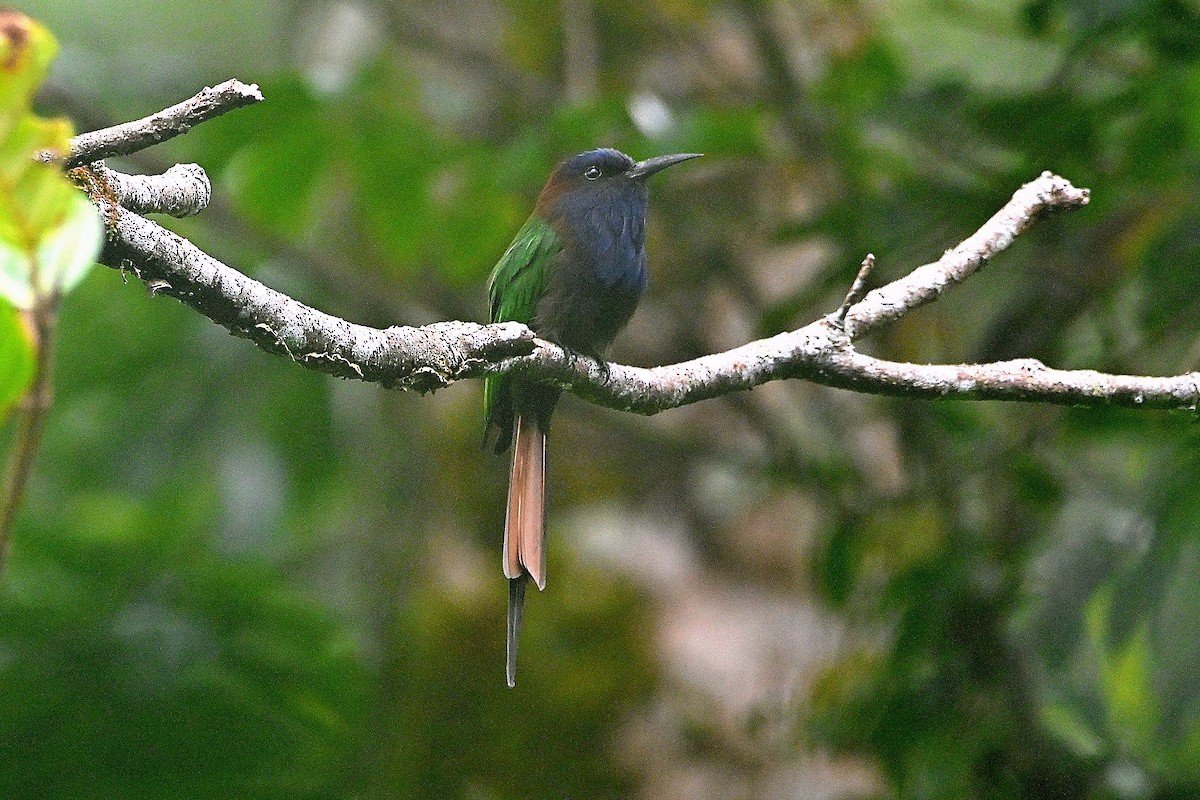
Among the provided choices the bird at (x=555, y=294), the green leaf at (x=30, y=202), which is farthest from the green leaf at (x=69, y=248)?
the bird at (x=555, y=294)

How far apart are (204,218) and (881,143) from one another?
79.7 inches

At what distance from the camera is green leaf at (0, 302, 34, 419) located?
0.74m

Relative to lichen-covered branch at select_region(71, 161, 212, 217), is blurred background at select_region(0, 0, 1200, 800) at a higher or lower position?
higher

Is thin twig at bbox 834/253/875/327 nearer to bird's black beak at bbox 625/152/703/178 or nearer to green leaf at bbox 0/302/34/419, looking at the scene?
bird's black beak at bbox 625/152/703/178

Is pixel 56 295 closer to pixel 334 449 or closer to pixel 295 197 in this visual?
pixel 295 197

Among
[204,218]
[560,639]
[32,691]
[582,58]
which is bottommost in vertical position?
[32,691]

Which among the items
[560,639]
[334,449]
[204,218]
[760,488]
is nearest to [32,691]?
[334,449]

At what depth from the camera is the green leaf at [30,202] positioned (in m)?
0.67

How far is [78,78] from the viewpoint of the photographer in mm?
3143

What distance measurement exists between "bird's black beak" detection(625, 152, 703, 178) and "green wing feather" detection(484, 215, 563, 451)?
0.26 m

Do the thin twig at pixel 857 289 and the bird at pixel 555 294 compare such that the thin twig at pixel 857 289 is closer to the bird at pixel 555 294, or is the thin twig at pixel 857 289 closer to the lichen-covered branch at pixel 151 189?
the bird at pixel 555 294

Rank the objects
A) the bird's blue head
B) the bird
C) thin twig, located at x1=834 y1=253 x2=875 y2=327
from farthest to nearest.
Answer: the bird's blue head, the bird, thin twig, located at x1=834 y1=253 x2=875 y2=327

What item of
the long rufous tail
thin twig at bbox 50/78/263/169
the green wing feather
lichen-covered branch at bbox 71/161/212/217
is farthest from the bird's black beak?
thin twig at bbox 50/78/263/169

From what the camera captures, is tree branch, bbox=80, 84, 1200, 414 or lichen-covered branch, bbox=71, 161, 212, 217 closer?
lichen-covered branch, bbox=71, 161, 212, 217
